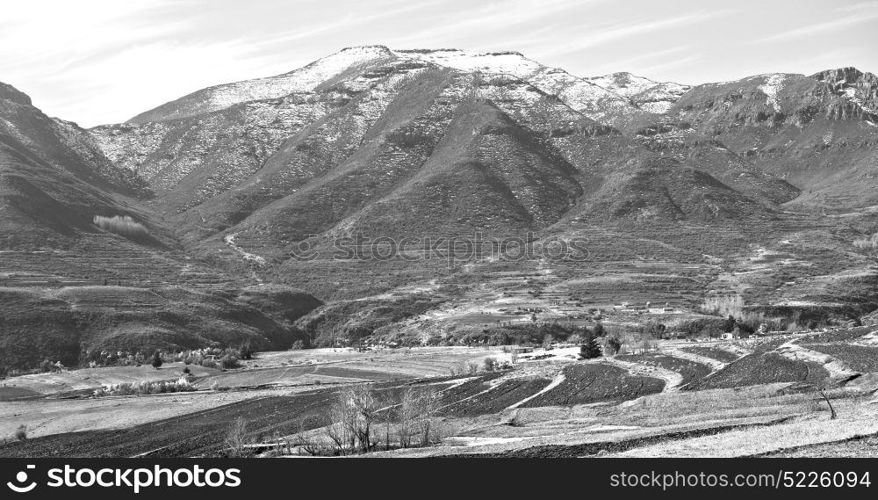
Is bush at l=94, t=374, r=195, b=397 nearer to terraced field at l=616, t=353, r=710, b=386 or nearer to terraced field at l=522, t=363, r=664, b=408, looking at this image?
terraced field at l=522, t=363, r=664, b=408

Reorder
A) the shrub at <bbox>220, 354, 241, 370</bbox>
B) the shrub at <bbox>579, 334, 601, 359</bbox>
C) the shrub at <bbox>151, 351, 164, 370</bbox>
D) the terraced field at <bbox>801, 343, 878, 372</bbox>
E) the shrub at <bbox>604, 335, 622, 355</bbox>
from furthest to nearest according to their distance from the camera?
the shrub at <bbox>220, 354, 241, 370</bbox>
the shrub at <bbox>151, 351, 164, 370</bbox>
the shrub at <bbox>604, 335, 622, 355</bbox>
the shrub at <bbox>579, 334, 601, 359</bbox>
the terraced field at <bbox>801, 343, 878, 372</bbox>

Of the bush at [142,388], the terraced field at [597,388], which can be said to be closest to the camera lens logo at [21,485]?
the terraced field at [597,388]

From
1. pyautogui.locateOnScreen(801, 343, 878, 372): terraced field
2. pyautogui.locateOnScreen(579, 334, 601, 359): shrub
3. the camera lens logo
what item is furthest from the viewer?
pyautogui.locateOnScreen(579, 334, 601, 359): shrub

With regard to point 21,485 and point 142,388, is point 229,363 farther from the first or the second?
point 21,485

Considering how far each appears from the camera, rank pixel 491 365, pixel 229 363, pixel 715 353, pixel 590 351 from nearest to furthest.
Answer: pixel 715 353 → pixel 590 351 → pixel 491 365 → pixel 229 363

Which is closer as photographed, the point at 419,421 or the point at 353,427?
the point at 353,427

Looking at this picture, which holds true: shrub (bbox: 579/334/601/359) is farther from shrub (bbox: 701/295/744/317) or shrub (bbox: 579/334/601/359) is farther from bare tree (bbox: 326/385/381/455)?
shrub (bbox: 701/295/744/317)

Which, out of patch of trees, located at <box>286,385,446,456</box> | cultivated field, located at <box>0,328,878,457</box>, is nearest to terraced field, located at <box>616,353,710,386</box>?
cultivated field, located at <box>0,328,878,457</box>

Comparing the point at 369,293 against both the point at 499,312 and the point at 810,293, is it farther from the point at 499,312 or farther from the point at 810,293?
the point at 810,293

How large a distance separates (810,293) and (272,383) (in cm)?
9865

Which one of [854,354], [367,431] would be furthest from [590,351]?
[367,431]

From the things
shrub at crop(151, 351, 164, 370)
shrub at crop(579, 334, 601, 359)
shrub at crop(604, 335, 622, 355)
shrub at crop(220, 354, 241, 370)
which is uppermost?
shrub at crop(579, 334, 601, 359)

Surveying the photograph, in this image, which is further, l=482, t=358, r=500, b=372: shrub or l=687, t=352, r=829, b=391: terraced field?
l=482, t=358, r=500, b=372: shrub

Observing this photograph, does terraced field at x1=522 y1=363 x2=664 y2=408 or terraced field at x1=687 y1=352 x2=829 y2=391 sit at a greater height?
terraced field at x1=687 y1=352 x2=829 y2=391
